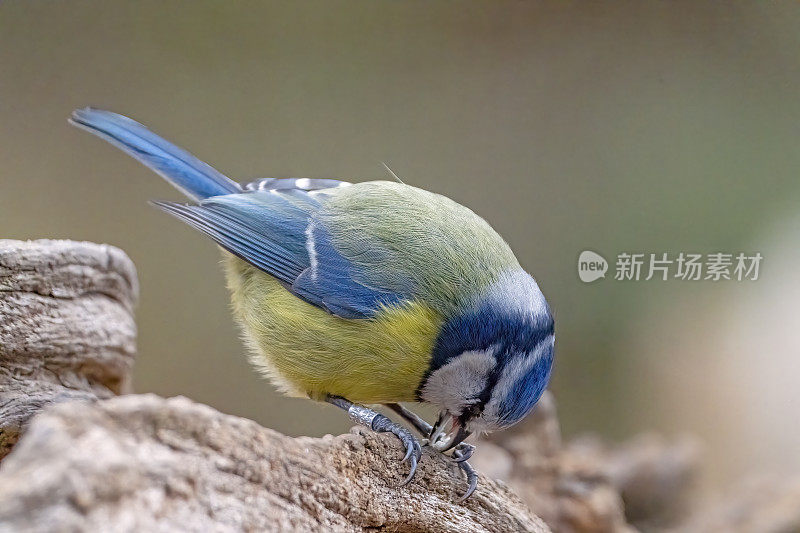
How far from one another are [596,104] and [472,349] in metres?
1.32

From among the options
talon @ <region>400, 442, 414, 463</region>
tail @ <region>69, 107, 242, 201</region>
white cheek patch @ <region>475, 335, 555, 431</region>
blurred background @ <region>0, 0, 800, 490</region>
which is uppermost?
blurred background @ <region>0, 0, 800, 490</region>

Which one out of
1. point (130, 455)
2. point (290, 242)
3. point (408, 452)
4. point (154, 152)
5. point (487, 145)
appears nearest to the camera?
point (130, 455)

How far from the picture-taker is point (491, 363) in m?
1.09

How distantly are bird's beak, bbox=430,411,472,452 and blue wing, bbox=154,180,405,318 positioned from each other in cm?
23

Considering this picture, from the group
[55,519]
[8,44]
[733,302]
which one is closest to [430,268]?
[55,519]

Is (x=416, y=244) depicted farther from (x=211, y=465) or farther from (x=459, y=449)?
(x=211, y=465)

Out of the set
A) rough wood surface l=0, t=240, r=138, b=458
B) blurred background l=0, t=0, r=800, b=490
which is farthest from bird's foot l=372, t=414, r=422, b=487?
blurred background l=0, t=0, r=800, b=490

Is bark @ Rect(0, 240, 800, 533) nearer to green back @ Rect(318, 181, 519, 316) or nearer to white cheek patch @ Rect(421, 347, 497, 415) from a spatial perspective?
white cheek patch @ Rect(421, 347, 497, 415)

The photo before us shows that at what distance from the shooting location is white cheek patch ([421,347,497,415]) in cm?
110

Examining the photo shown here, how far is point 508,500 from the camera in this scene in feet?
3.57

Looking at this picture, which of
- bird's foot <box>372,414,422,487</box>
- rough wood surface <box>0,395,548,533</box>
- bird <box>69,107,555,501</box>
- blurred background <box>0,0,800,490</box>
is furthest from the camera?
blurred background <box>0,0,800,490</box>

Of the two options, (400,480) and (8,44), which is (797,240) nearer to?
(400,480)

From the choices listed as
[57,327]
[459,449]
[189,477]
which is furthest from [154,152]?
[189,477]

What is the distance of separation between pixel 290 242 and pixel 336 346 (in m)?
0.25
